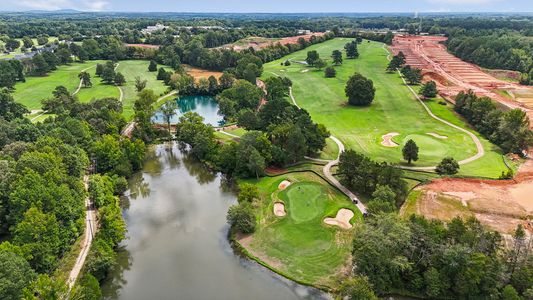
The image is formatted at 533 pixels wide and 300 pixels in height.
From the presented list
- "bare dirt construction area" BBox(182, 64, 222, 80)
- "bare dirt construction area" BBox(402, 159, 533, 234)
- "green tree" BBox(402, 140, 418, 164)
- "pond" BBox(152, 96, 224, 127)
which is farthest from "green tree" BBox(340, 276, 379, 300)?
"bare dirt construction area" BBox(182, 64, 222, 80)

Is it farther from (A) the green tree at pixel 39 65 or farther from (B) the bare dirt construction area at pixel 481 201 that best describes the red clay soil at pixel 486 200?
(A) the green tree at pixel 39 65

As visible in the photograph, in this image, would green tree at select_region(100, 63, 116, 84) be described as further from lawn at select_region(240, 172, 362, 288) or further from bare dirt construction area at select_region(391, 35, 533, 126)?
bare dirt construction area at select_region(391, 35, 533, 126)

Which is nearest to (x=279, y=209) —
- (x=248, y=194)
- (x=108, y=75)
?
(x=248, y=194)

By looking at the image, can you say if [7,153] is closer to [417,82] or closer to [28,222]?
[28,222]

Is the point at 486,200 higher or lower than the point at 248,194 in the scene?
lower

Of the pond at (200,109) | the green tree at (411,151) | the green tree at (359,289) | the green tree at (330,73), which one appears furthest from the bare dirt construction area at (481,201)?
the green tree at (330,73)

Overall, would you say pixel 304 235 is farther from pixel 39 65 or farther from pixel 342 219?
pixel 39 65

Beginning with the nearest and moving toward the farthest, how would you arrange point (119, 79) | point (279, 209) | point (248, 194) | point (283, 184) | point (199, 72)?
point (279, 209) < point (248, 194) < point (283, 184) < point (119, 79) < point (199, 72)
